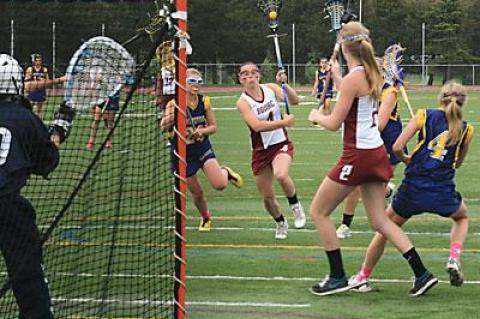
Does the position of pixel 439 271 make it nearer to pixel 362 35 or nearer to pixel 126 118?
pixel 362 35

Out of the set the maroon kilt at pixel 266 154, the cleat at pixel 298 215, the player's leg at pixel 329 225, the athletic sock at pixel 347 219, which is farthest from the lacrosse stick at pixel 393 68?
the player's leg at pixel 329 225

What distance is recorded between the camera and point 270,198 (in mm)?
11047

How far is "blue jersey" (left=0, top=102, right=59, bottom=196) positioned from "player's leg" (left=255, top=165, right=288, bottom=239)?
460 centimetres

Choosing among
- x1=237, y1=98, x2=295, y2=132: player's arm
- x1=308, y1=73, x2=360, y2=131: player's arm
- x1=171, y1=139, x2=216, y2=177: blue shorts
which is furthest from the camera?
x1=171, y1=139, x2=216, y2=177: blue shorts

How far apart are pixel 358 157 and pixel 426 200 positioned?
73 centimetres

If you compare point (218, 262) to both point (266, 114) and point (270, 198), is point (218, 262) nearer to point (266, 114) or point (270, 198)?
point (270, 198)

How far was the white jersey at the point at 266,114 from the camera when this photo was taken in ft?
35.9

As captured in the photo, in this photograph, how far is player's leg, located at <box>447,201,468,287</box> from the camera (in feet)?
26.9

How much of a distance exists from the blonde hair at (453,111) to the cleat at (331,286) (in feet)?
4.54

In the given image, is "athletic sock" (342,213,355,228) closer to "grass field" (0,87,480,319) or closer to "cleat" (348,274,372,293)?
"grass field" (0,87,480,319)

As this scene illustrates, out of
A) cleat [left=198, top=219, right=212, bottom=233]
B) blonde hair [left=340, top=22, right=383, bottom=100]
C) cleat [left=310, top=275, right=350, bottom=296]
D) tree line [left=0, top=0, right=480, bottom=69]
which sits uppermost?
blonde hair [left=340, top=22, right=383, bottom=100]

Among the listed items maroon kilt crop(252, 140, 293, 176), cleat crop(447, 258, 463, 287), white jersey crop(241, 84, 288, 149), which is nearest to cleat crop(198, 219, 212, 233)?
maroon kilt crop(252, 140, 293, 176)

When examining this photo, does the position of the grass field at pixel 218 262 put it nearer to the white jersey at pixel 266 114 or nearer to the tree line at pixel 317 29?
the white jersey at pixel 266 114

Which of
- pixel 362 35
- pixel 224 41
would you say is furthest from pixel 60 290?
pixel 224 41
